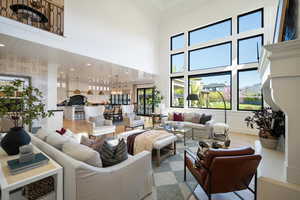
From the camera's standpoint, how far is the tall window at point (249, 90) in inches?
204

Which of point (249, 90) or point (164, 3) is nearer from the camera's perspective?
point (249, 90)

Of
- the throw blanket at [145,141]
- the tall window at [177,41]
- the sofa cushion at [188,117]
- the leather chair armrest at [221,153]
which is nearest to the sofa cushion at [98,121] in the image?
the throw blanket at [145,141]

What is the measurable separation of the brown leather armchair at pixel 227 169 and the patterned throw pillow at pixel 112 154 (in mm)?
952

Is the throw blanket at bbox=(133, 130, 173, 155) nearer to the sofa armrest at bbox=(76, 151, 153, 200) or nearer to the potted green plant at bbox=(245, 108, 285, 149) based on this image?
the sofa armrest at bbox=(76, 151, 153, 200)

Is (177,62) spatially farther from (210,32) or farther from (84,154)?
(84,154)

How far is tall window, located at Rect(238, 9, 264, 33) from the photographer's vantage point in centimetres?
526

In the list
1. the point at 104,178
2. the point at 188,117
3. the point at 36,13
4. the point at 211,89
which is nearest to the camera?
the point at 104,178

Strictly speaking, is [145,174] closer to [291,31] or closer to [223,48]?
[291,31]

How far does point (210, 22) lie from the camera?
638 centimetres

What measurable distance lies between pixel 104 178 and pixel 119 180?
0.20 meters

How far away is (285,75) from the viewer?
1.20 meters

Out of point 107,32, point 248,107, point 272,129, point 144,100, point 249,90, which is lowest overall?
point 272,129

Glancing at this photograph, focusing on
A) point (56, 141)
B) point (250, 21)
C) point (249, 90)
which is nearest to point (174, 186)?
point (56, 141)

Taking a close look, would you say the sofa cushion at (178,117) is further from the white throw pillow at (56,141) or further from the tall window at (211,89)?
the white throw pillow at (56,141)
